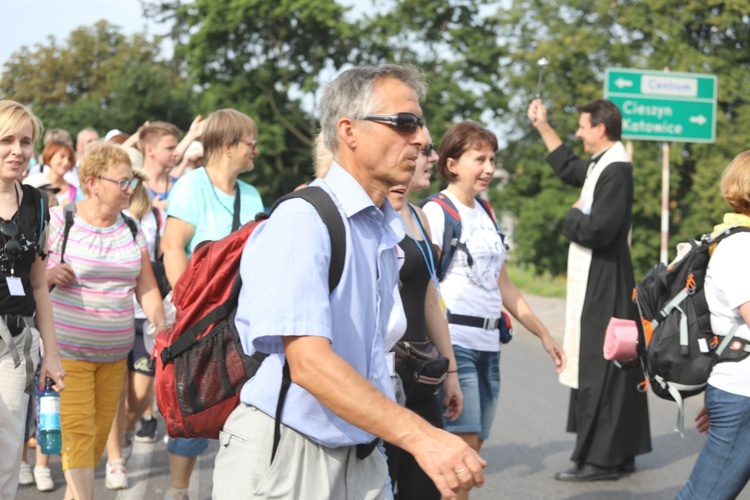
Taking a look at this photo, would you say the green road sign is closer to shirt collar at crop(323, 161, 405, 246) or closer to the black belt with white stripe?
the black belt with white stripe

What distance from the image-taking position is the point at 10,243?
4.60m

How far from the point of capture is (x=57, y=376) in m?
4.84

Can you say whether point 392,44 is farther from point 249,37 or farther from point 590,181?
point 590,181

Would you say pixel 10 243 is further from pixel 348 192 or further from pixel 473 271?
pixel 348 192

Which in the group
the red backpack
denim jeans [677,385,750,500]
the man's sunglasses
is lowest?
denim jeans [677,385,750,500]

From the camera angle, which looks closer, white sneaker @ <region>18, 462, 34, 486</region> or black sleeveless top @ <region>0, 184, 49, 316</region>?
black sleeveless top @ <region>0, 184, 49, 316</region>

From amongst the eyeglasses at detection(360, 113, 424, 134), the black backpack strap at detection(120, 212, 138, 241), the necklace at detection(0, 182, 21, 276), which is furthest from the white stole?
the eyeglasses at detection(360, 113, 424, 134)

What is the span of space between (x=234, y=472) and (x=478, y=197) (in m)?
3.24

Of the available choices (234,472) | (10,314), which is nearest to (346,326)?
(234,472)

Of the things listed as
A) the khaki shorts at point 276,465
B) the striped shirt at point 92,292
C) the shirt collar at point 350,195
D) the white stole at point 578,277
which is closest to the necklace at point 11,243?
the striped shirt at point 92,292

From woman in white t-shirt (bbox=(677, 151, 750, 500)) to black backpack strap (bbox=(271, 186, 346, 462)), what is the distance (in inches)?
85.8

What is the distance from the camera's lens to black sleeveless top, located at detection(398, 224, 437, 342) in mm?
4457

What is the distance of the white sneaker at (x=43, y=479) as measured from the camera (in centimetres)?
660

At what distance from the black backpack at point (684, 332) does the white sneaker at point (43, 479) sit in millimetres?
3641
